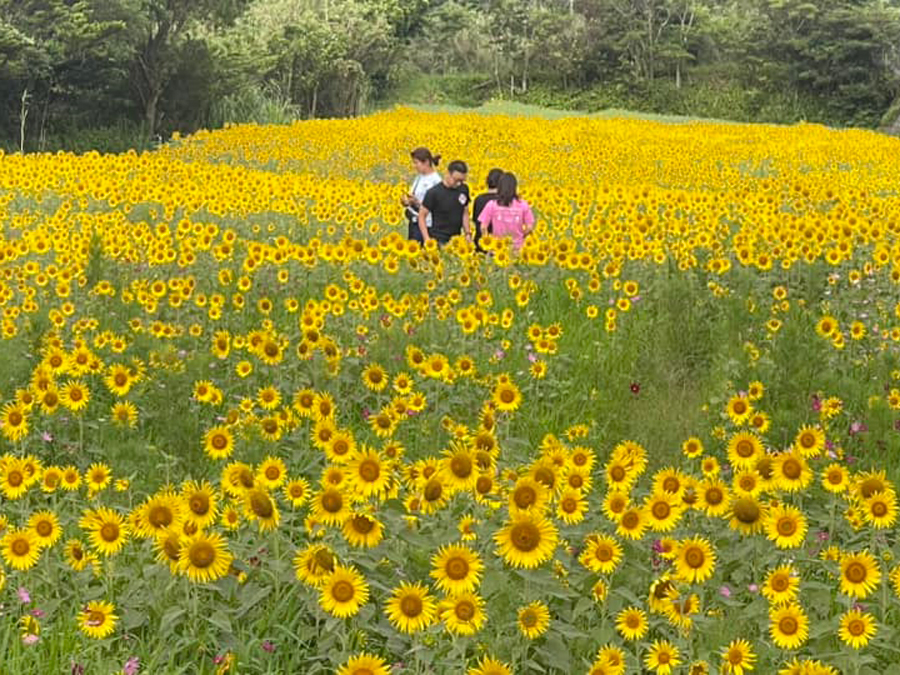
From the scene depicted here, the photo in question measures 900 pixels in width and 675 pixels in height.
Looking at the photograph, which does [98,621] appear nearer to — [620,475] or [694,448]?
[620,475]

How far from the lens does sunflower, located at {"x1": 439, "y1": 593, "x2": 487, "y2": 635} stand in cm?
250

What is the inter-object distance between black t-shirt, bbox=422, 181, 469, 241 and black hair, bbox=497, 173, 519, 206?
1.66 ft

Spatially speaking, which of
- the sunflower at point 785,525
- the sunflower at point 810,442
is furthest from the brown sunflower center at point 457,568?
the sunflower at point 810,442

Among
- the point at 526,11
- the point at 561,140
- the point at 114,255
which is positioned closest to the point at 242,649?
the point at 114,255

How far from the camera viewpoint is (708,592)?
3400 mm

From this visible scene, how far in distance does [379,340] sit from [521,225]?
117 inches

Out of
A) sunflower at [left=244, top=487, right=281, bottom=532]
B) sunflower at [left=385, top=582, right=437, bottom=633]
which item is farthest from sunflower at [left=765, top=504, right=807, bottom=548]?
sunflower at [left=244, top=487, right=281, bottom=532]

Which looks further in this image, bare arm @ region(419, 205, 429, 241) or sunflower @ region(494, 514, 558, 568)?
bare arm @ region(419, 205, 429, 241)

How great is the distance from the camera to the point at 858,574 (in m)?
2.83

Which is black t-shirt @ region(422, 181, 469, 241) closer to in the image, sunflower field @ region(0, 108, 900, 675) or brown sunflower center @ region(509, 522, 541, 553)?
sunflower field @ region(0, 108, 900, 675)

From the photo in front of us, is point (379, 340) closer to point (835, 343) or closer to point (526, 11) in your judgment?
point (835, 343)

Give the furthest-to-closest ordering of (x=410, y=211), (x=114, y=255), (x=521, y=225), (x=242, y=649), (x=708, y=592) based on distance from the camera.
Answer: (x=410, y=211) → (x=521, y=225) → (x=114, y=255) → (x=708, y=592) → (x=242, y=649)

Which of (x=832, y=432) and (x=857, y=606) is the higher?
(x=857, y=606)

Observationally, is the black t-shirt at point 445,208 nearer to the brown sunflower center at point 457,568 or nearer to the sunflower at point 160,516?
the sunflower at point 160,516
